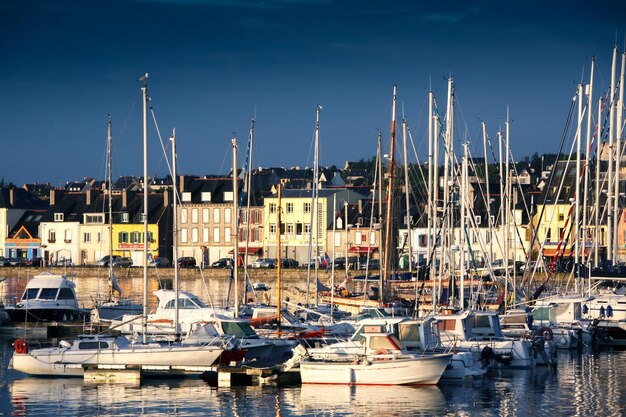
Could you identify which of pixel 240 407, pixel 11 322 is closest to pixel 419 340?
pixel 240 407

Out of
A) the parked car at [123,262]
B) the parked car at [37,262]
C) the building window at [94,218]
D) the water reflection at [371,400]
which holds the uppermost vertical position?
the building window at [94,218]

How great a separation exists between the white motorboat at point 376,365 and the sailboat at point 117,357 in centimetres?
339

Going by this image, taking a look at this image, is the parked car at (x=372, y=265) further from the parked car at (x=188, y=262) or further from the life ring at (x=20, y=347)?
the life ring at (x=20, y=347)

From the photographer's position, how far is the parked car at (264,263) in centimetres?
11150

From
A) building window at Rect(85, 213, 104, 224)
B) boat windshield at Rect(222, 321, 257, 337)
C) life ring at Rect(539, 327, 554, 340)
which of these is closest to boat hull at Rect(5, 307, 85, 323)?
boat windshield at Rect(222, 321, 257, 337)

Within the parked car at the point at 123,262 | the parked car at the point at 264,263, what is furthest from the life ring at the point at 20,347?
the parked car at the point at 123,262

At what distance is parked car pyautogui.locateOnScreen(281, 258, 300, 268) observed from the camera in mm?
109338

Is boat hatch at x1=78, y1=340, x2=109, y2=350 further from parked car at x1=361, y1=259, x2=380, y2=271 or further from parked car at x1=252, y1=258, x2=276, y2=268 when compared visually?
parked car at x1=252, y1=258, x2=276, y2=268

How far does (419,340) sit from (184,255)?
85499 mm

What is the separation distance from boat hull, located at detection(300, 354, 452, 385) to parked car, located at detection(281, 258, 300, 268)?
7090 centimetres

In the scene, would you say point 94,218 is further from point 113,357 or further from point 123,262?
point 113,357

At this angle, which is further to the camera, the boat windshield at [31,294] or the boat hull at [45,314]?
the boat windshield at [31,294]

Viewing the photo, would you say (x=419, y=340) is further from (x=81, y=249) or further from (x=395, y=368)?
(x=81, y=249)

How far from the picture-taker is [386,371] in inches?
1463
